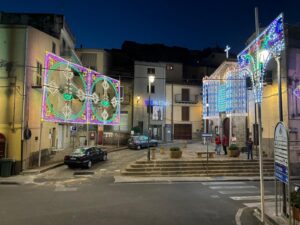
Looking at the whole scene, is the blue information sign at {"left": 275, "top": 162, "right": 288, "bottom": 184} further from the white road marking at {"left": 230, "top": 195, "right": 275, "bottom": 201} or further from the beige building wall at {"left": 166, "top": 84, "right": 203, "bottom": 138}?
the beige building wall at {"left": 166, "top": 84, "right": 203, "bottom": 138}

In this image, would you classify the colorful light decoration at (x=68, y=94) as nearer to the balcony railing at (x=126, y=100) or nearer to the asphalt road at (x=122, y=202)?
the asphalt road at (x=122, y=202)

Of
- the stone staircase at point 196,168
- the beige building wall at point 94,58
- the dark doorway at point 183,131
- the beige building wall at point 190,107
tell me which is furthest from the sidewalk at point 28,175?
the dark doorway at point 183,131

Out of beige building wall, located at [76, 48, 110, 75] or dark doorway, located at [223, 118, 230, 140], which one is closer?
dark doorway, located at [223, 118, 230, 140]

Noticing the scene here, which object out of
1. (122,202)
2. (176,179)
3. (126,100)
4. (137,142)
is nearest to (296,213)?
(122,202)

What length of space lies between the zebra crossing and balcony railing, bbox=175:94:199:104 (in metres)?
27.5

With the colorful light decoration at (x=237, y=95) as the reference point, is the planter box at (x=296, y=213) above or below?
below

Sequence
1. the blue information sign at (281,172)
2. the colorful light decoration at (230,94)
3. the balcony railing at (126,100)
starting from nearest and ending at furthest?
the blue information sign at (281,172)
the colorful light decoration at (230,94)
the balcony railing at (126,100)

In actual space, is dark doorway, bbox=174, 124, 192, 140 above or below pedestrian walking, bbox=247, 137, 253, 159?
above

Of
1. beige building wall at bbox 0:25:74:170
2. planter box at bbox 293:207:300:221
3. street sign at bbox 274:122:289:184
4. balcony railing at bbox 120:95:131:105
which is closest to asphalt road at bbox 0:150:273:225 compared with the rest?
planter box at bbox 293:207:300:221

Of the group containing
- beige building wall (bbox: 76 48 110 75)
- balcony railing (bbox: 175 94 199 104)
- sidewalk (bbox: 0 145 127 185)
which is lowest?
sidewalk (bbox: 0 145 127 185)

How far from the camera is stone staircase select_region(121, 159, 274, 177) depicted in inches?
706

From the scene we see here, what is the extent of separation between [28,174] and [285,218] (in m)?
15.4

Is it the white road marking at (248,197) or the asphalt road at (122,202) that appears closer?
the asphalt road at (122,202)

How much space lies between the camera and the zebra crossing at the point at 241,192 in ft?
37.3
